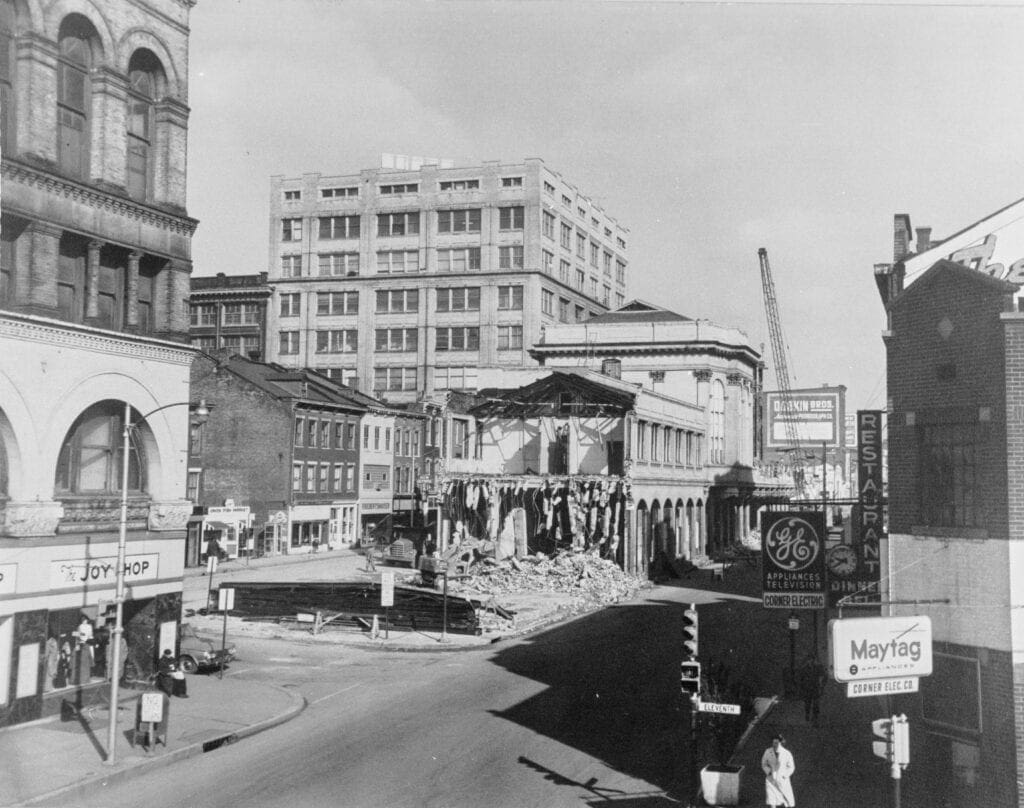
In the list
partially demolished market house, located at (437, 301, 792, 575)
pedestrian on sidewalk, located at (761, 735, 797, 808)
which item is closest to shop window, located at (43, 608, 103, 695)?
pedestrian on sidewalk, located at (761, 735, 797, 808)

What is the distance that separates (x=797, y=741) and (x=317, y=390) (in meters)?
53.8

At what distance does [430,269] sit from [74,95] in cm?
5817

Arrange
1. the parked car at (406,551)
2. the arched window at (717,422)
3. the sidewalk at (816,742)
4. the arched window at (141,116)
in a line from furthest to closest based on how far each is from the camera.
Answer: the arched window at (717,422)
the parked car at (406,551)
the arched window at (141,116)
the sidewalk at (816,742)

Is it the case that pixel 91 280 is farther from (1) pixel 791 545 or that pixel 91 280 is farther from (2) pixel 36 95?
(1) pixel 791 545

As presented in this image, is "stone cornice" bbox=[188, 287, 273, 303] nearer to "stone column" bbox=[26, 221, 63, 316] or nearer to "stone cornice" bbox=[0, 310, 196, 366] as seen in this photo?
"stone cornice" bbox=[0, 310, 196, 366]

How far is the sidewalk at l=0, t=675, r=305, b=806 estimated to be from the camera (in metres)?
18.6

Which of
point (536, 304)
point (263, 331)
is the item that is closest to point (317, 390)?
point (536, 304)

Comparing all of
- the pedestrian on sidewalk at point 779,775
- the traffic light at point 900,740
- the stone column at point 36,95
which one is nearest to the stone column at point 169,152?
the stone column at point 36,95

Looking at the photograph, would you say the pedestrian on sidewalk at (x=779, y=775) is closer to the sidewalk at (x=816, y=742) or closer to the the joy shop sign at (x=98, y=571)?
the sidewalk at (x=816, y=742)

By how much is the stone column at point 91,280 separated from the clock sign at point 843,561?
21865mm

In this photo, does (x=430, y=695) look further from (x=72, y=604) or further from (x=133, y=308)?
(x=133, y=308)

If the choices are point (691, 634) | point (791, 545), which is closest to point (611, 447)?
point (791, 545)

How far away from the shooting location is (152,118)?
27.1 m

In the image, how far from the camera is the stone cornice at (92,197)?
74.1 feet
